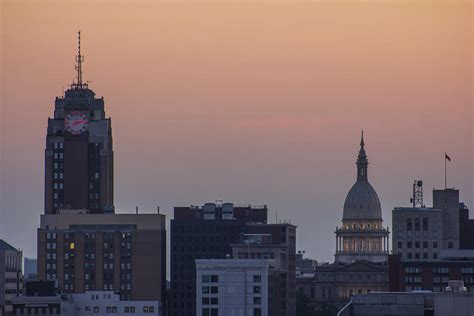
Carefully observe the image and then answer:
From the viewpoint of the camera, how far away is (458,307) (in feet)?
354

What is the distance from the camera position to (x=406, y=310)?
4306 inches

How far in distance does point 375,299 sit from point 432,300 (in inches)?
124

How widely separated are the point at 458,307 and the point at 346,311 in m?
7.12

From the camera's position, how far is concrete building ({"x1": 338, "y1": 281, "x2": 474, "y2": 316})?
10744cm

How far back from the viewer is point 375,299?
365 feet

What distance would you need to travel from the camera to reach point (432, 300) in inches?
4294

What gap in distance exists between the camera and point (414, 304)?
4309 inches

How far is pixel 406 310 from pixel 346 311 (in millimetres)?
4621

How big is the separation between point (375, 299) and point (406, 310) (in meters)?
2.22

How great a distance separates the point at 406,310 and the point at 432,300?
1218mm

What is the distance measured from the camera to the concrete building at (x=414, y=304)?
352 ft
